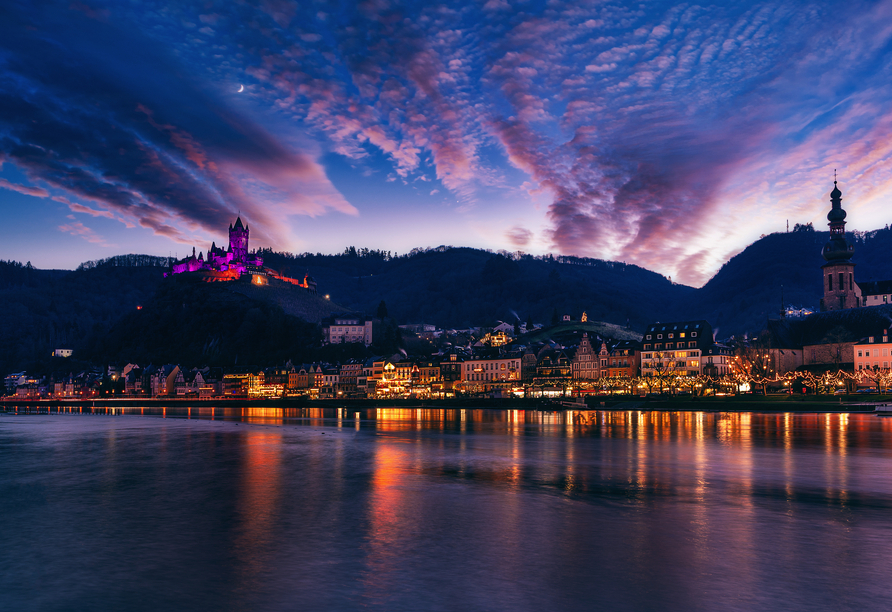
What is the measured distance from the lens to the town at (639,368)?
333 feet

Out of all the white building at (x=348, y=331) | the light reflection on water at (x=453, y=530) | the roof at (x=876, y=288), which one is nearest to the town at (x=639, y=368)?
the roof at (x=876, y=288)

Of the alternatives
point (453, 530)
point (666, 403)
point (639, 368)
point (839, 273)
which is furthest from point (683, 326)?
point (453, 530)

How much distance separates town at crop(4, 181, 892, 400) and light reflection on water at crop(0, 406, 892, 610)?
68.8 m

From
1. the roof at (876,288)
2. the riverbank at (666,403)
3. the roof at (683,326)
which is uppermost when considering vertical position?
the roof at (876,288)

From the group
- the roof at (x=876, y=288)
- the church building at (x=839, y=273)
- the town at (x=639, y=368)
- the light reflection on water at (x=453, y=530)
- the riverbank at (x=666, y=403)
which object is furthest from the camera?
the roof at (x=876, y=288)

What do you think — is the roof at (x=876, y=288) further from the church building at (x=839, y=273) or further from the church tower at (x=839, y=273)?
the church tower at (x=839, y=273)

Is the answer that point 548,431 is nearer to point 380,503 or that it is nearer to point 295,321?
point 380,503

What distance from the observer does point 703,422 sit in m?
65.1

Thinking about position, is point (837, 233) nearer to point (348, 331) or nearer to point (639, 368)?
point (639, 368)

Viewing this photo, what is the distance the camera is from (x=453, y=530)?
1953 cm

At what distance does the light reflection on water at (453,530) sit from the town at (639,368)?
6880cm

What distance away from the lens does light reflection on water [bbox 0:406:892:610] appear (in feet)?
44.5

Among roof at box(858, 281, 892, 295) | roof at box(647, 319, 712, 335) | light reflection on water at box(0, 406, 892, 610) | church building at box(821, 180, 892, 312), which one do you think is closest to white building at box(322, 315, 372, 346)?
roof at box(647, 319, 712, 335)

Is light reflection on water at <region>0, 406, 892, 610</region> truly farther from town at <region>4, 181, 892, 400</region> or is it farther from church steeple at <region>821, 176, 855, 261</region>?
church steeple at <region>821, 176, 855, 261</region>
